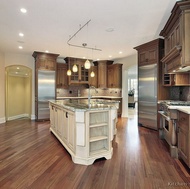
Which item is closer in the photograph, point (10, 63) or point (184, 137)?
point (184, 137)

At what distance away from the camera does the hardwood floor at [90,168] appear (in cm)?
213

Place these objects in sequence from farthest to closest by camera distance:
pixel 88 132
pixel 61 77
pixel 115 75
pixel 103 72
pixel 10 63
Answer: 1. pixel 103 72
2. pixel 115 75
3. pixel 61 77
4. pixel 10 63
5. pixel 88 132

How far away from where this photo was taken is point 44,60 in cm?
649

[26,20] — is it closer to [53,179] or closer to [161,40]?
[53,179]

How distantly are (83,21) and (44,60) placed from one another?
3.52 m

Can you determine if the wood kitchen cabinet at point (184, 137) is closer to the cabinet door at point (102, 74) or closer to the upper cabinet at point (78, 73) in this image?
the cabinet door at point (102, 74)

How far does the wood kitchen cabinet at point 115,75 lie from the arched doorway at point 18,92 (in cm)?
380

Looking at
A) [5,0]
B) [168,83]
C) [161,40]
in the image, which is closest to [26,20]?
[5,0]

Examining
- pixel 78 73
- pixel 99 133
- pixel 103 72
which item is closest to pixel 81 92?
pixel 78 73

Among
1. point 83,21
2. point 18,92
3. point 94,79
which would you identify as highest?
point 83,21

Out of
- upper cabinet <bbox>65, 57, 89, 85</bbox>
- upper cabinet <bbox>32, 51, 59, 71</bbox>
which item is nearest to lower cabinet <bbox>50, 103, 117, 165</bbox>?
upper cabinet <bbox>32, 51, 59, 71</bbox>

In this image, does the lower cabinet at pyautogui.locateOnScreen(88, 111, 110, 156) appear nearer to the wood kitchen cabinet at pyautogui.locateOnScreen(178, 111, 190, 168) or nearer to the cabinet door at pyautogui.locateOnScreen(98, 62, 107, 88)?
the wood kitchen cabinet at pyautogui.locateOnScreen(178, 111, 190, 168)

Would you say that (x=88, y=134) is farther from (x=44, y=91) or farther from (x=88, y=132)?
(x=44, y=91)

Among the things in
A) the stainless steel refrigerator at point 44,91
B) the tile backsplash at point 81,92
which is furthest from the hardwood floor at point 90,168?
the tile backsplash at point 81,92
